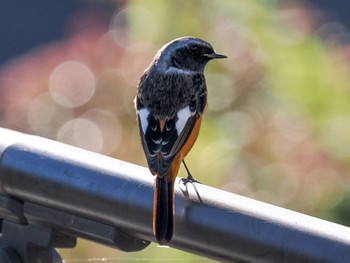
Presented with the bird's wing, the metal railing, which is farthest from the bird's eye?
the metal railing

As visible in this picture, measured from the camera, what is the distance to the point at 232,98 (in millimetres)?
5188

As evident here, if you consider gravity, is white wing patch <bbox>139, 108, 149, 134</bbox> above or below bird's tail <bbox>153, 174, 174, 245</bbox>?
above

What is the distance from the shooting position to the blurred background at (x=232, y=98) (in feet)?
15.2

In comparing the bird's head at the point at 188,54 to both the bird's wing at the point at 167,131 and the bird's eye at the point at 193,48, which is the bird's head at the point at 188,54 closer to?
the bird's eye at the point at 193,48

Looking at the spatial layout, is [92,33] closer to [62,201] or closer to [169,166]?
[169,166]

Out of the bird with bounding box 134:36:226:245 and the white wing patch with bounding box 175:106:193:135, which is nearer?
the bird with bounding box 134:36:226:245

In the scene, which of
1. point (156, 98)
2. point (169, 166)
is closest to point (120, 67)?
point (156, 98)

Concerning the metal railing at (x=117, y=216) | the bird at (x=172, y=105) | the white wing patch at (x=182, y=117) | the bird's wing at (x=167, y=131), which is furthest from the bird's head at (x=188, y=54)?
the metal railing at (x=117, y=216)

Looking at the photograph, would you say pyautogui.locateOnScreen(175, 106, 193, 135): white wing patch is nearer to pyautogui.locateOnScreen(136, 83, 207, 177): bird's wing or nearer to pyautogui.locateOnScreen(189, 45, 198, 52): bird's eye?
pyautogui.locateOnScreen(136, 83, 207, 177): bird's wing

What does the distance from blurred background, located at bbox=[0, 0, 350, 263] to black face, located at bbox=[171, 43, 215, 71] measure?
423 millimetres

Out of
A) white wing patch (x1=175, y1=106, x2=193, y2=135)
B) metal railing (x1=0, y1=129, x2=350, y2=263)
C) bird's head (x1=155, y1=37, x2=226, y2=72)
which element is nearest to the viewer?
metal railing (x1=0, y1=129, x2=350, y2=263)

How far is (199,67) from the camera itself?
4523 mm

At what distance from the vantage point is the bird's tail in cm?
252

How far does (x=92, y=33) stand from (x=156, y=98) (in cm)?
168
